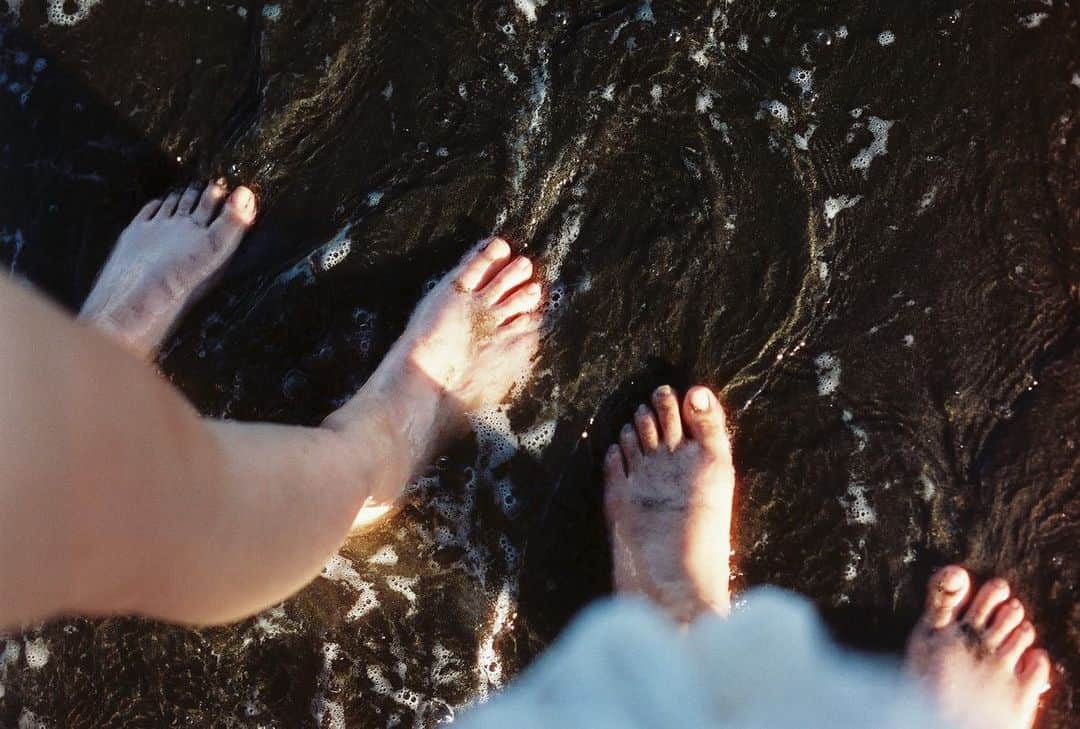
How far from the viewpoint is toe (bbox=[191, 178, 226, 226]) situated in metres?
2.26

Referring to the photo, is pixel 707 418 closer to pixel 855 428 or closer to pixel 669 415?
pixel 669 415

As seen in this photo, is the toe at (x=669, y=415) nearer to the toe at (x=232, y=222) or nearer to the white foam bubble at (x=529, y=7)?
the white foam bubble at (x=529, y=7)

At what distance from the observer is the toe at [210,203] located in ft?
7.41

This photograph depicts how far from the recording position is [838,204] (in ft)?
6.68

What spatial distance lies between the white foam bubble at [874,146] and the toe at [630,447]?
911mm

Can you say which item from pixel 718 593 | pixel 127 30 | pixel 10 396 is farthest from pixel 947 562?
pixel 127 30

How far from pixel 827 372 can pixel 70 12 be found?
240 cm

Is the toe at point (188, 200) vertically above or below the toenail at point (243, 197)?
above

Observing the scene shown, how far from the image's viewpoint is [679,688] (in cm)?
207

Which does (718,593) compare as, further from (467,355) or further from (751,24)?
(751,24)

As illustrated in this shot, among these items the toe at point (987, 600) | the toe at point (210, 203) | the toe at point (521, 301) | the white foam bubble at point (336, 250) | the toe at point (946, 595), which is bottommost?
the toe at point (987, 600)

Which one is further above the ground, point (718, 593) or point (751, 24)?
point (751, 24)

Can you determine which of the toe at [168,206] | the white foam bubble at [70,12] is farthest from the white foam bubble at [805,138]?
the white foam bubble at [70,12]

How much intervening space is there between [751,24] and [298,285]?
1430 mm
